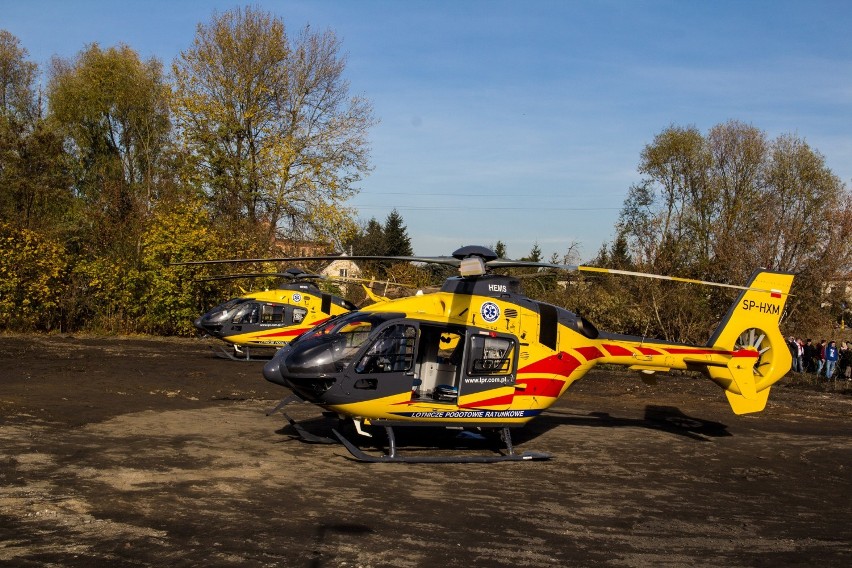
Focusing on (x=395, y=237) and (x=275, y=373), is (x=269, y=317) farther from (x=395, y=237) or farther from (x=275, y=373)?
(x=395, y=237)

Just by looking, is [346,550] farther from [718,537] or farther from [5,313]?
[5,313]

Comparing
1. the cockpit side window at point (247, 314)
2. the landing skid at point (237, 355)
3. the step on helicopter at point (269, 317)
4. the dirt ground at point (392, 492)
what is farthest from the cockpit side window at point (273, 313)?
the dirt ground at point (392, 492)

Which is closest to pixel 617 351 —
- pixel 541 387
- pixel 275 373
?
pixel 541 387

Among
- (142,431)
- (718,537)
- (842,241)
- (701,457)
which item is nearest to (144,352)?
(142,431)

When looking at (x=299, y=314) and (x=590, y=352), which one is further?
(x=299, y=314)

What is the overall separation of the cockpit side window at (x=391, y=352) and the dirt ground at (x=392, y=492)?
4.89 feet

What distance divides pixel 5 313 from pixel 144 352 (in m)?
10.1

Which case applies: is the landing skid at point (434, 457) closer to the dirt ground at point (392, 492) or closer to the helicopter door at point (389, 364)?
the dirt ground at point (392, 492)

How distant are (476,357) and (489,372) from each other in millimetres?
340

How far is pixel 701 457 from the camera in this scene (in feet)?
42.9

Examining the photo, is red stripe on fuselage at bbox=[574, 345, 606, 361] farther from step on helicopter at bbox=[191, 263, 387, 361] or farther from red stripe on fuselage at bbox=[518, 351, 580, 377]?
step on helicopter at bbox=[191, 263, 387, 361]

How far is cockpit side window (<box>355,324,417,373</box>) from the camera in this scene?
11914mm

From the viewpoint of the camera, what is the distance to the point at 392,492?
9.83m

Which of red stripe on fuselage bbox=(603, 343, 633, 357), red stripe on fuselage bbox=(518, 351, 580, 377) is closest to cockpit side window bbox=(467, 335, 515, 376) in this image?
red stripe on fuselage bbox=(518, 351, 580, 377)
